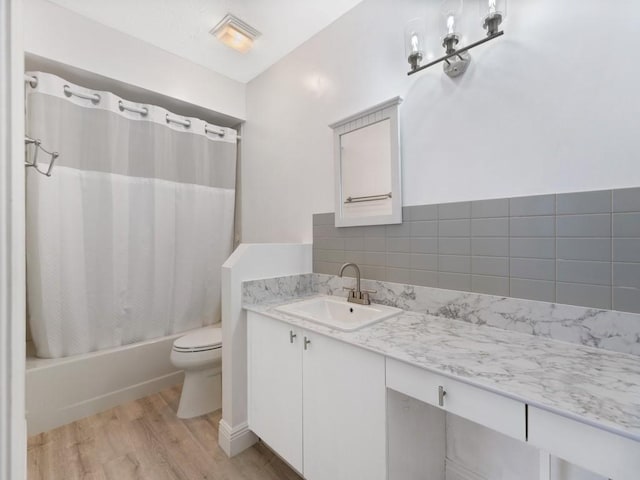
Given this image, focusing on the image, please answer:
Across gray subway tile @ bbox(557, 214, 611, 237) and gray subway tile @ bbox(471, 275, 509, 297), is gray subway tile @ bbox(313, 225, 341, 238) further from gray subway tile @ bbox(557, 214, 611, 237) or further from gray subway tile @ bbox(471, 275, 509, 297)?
gray subway tile @ bbox(557, 214, 611, 237)

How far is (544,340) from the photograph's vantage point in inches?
41.3

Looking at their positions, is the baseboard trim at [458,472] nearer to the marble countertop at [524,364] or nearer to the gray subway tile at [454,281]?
the marble countertop at [524,364]

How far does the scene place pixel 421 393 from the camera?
884 mm

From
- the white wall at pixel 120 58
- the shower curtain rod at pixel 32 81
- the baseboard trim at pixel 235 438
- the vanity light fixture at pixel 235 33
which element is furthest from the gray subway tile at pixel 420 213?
the shower curtain rod at pixel 32 81

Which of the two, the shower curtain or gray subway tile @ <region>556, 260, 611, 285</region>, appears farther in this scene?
the shower curtain

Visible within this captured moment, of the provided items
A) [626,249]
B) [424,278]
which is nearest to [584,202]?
[626,249]

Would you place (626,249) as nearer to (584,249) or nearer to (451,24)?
(584,249)

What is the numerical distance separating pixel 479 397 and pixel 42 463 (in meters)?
2.12

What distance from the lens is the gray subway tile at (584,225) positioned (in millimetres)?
970

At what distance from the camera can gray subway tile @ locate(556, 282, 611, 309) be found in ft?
3.19

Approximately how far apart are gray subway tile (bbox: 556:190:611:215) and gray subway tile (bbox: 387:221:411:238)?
61 cm

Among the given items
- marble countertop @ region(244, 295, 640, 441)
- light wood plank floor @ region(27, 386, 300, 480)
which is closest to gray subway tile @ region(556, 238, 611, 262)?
marble countertop @ region(244, 295, 640, 441)

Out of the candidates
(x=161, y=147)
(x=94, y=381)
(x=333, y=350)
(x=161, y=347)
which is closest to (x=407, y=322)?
(x=333, y=350)

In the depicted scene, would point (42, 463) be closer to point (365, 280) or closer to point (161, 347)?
point (161, 347)
